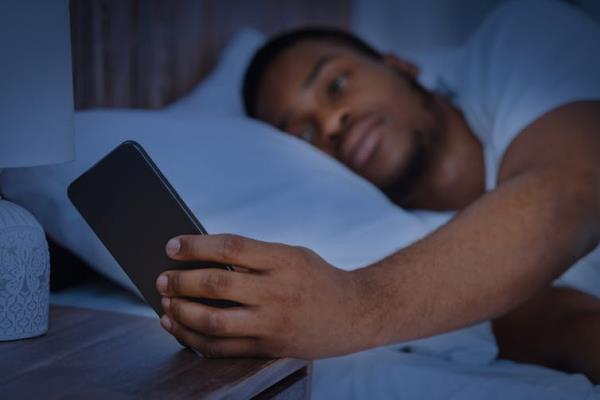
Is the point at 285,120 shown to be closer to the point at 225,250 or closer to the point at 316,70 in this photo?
the point at 316,70

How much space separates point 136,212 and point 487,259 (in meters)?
0.37

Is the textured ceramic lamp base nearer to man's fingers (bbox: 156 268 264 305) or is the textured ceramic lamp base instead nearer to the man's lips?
man's fingers (bbox: 156 268 264 305)

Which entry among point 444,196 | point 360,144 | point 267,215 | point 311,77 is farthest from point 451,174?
point 267,215

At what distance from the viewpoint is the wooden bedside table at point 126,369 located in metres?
0.48

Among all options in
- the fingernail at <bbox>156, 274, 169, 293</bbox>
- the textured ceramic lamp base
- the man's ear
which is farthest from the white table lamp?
the man's ear

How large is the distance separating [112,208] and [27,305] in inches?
4.6

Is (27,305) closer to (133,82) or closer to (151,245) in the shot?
(151,245)

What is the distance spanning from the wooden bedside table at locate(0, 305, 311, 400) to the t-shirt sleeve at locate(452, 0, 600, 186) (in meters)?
0.69

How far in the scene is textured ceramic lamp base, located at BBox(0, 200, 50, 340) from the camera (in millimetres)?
575

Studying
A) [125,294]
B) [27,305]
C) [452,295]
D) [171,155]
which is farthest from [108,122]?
[452,295]

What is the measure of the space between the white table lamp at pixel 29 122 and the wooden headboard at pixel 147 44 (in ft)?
1.81

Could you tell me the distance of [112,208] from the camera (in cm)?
60

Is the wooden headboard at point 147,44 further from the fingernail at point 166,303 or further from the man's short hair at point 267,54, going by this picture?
the fingernail at point 166,303

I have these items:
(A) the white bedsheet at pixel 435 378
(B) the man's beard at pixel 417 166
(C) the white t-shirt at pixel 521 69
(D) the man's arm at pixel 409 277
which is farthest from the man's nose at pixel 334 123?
(A) the white bedsheet at pixel 435 378
